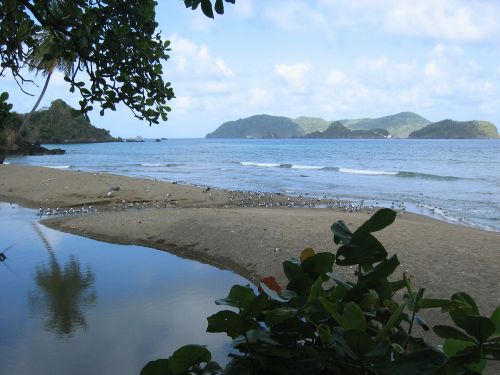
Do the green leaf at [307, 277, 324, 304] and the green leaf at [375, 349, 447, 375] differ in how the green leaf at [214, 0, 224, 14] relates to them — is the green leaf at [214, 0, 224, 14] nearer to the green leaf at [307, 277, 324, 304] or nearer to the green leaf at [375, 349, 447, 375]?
the green leaf at [307, 277, 324, 304]

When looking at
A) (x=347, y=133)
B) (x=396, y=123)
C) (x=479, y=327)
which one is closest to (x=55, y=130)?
(x=479, y=327)

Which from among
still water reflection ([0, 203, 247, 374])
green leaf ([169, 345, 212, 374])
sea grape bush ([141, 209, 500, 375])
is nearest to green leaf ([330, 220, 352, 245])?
sea grape bush ([141, 209, 500, 375])

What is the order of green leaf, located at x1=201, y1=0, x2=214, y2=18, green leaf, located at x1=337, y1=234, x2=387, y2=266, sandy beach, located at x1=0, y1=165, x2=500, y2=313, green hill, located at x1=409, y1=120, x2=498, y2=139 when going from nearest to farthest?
1. green leaf, located at x1=337, y1=234, x2=387, y2=266
2. green leaf, located at x1=201, y1=0, x2=214, y2=18
3. sandy beach, located at x1=0, y1=165, x2=500, y2=313
4. green hill, located at x1=409, y1=120, x2=498, y2=139

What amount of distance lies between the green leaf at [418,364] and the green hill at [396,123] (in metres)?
167

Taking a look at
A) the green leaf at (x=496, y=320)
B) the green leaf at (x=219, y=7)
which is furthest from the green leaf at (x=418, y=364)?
the green leaf at (x=219, y=7)

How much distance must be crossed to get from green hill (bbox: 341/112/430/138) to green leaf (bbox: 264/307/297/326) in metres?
167

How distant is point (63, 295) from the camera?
5.43 meters

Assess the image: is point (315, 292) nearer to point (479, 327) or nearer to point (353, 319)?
point (353, 319)

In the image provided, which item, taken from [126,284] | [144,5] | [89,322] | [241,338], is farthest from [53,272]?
[241,338]

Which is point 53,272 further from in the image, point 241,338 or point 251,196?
point 251,196

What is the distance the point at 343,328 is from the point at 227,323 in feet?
0.84

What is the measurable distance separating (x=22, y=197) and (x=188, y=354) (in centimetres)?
1581

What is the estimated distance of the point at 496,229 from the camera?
1105 cm

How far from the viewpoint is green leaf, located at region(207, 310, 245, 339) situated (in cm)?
101
